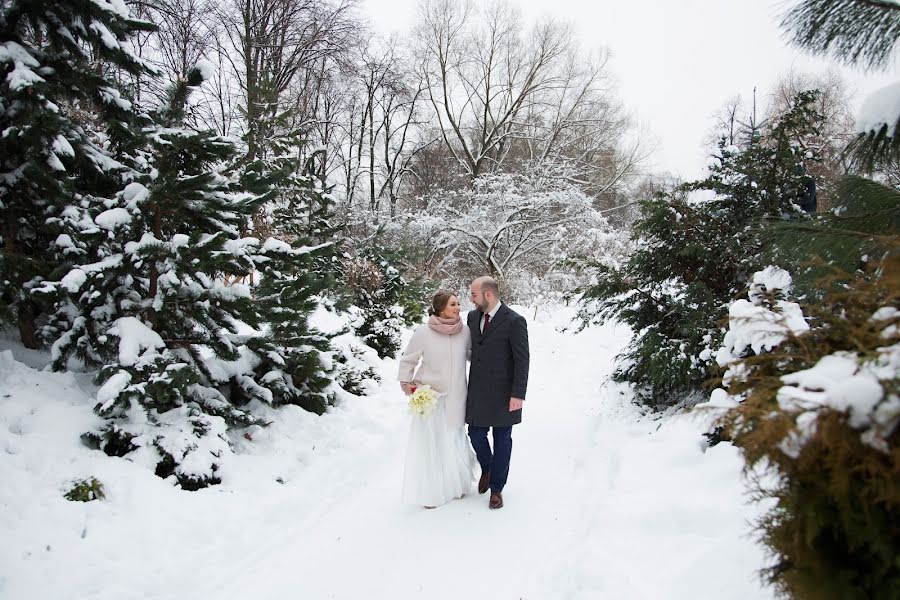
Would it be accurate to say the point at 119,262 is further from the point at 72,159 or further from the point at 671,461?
the point at 671,461

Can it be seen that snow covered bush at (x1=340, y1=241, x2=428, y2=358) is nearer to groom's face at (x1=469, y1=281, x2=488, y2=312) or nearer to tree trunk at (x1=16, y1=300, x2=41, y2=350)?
tree trunk at (x1=16, y1=300, x2=41, y2=350)

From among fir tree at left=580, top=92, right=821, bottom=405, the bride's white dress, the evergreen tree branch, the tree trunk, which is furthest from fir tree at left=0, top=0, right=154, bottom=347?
Result: fir tree at left=580, top=92, right=821, bottom=405

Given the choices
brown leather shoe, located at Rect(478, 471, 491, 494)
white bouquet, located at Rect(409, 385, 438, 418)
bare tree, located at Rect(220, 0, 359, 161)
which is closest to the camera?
white bouquet, located at Rect(409, 385, 438, 418)

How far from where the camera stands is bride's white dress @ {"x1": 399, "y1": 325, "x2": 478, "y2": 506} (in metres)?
4.38

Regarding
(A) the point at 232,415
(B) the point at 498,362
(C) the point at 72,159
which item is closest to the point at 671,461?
(B) the point at 498,362

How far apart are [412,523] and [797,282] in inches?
126

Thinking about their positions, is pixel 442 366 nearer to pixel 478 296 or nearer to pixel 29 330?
pixel 478 296

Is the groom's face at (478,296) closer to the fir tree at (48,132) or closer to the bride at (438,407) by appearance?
the bride at (438,407)

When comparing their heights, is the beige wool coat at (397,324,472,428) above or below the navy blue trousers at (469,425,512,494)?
above

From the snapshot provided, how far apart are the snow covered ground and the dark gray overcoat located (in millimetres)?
795

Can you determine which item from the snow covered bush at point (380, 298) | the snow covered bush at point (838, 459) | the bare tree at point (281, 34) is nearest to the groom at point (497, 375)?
the snow covered bush at point (838, 459)

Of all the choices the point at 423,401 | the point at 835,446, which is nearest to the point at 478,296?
the point at 423,401

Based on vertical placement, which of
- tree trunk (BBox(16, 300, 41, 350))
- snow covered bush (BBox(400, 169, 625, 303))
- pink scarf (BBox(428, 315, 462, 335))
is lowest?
tree trunk (BBox(16, 300, 41, 350))

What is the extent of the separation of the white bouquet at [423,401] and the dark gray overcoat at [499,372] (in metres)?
0.35
